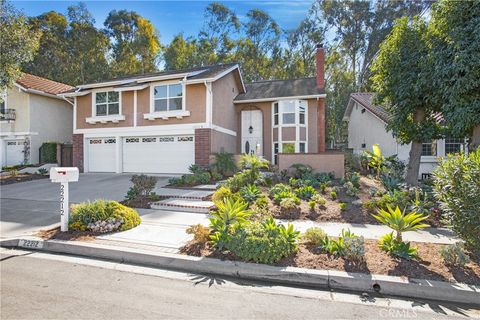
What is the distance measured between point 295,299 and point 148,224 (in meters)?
4.60

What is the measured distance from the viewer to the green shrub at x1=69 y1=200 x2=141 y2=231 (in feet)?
21.1

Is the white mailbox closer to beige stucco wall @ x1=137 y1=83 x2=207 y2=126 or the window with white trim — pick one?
beige stucco wall @ x1=137 y1=83 x2=207 y2=126

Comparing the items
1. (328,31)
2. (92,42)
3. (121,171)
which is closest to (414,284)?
(121,171)

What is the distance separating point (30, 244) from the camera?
5742 millimetres

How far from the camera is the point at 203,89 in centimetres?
1559

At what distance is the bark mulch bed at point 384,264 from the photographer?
13.8 ft

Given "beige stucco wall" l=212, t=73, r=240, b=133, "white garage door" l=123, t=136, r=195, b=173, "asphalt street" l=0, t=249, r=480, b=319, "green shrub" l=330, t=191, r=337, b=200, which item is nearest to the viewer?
"asphalt street" l=0, t=249, r=480, b=319

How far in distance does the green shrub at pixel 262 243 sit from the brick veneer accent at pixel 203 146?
10.2m

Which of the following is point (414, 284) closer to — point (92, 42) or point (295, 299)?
point (295, 299)

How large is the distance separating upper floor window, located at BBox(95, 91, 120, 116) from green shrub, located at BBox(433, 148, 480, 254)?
17.2 metres

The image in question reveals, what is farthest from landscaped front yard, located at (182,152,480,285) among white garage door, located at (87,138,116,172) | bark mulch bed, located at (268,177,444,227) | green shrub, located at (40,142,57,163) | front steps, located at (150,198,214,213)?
green shrub, located at (40,142,57,163)

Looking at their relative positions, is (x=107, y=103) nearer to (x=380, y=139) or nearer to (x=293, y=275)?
(x=293, y=275)

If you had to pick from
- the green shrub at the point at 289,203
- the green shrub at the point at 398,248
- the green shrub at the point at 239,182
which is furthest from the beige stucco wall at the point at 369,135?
the green shrub at the point at 398,248

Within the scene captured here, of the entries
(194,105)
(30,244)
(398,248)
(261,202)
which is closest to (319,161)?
(261,202)
